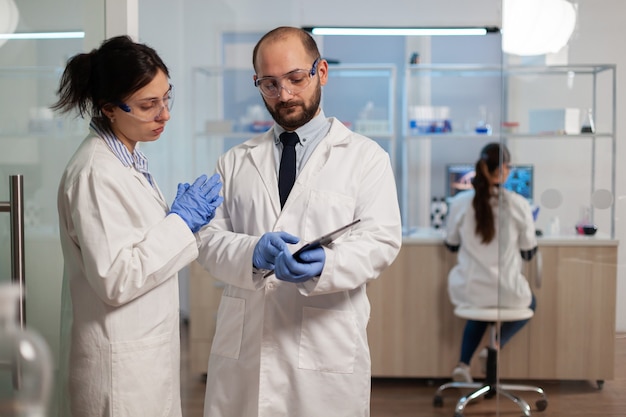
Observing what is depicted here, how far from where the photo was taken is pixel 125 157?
1.71m

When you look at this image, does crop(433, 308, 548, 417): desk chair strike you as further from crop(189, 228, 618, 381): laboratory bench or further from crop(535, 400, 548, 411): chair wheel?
crop(535, 400, 548, 411): chair wheel

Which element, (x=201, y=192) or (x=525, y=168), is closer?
(x=201, y=192)

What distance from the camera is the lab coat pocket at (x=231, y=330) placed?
2.01 m

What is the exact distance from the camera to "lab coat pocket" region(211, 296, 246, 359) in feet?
6.61

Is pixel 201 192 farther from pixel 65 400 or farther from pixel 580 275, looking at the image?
pixel 580 275

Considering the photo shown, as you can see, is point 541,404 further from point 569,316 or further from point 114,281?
point 114,281

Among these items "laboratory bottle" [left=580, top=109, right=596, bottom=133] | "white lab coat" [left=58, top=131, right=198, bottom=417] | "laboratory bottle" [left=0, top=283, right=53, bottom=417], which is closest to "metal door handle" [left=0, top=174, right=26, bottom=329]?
"white lab coat" [left=58, top=131, right=198, bottom=417]

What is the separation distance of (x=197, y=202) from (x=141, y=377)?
0.43 m

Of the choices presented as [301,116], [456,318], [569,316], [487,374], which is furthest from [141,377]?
[456,318]

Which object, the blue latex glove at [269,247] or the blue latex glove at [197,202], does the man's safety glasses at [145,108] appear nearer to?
the blue latex glove at [197,202]

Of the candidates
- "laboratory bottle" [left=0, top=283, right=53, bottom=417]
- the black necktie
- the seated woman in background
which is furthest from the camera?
the seated woman in background

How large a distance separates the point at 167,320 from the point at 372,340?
2681mm

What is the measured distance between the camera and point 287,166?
2105 mm

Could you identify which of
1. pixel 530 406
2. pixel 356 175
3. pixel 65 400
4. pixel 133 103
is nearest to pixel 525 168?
pixel 530 406
